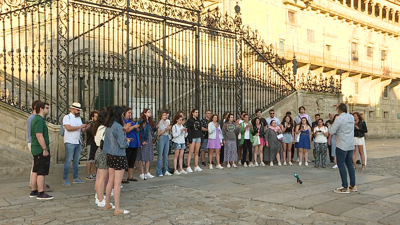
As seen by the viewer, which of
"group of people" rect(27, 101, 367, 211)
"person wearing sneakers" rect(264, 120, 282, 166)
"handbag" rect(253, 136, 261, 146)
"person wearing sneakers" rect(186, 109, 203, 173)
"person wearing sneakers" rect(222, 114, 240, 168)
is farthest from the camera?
"person wearing sneakers" rect(264, 120, 282, 166)

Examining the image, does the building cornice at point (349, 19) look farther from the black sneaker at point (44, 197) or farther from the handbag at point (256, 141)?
the black sneaker at point (44, 197)

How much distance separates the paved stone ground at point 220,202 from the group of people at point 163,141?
1.38 ft

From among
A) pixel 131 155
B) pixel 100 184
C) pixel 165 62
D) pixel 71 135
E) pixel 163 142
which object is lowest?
pixel 100 184

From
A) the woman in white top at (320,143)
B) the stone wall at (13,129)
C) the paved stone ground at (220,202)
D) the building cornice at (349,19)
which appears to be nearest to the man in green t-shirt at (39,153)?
the paved stone ground at (220,202)

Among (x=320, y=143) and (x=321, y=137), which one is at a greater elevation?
(x=321, y=137)

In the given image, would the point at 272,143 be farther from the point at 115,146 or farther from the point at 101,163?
the point at 115,146

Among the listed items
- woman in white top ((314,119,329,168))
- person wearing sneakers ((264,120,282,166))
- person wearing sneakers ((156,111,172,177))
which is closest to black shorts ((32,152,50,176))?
person wearing sneakers ((156,111,172,177))

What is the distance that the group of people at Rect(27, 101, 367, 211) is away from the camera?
589 cm

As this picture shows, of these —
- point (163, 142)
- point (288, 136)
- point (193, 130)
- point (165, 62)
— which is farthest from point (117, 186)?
point (288, 136)

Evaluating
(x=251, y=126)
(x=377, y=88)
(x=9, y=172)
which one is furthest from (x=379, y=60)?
(x=9, y=172)

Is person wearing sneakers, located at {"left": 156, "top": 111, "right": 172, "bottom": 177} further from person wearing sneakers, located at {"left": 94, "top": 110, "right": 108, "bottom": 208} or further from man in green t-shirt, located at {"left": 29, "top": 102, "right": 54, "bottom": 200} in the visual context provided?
person wearing sneakers, located at {"left": 94, "top": 110, "right": 108, "bottom": 208}

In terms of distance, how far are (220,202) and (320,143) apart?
605 cm

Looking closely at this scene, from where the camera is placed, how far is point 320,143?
1146 centimetres

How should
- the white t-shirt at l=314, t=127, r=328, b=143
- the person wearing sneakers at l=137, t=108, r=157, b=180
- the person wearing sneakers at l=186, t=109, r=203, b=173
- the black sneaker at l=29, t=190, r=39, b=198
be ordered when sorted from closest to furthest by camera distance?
the black sneaker at l=29, t=190, r=39, b=198 < the person wearing sneakers at l=137, t=108, r=157, b=180 < the person wearing sneakers at l=186, t=109, r=203, b=173 < the white t-shirt at l=314, t=127, r=328, b=143
